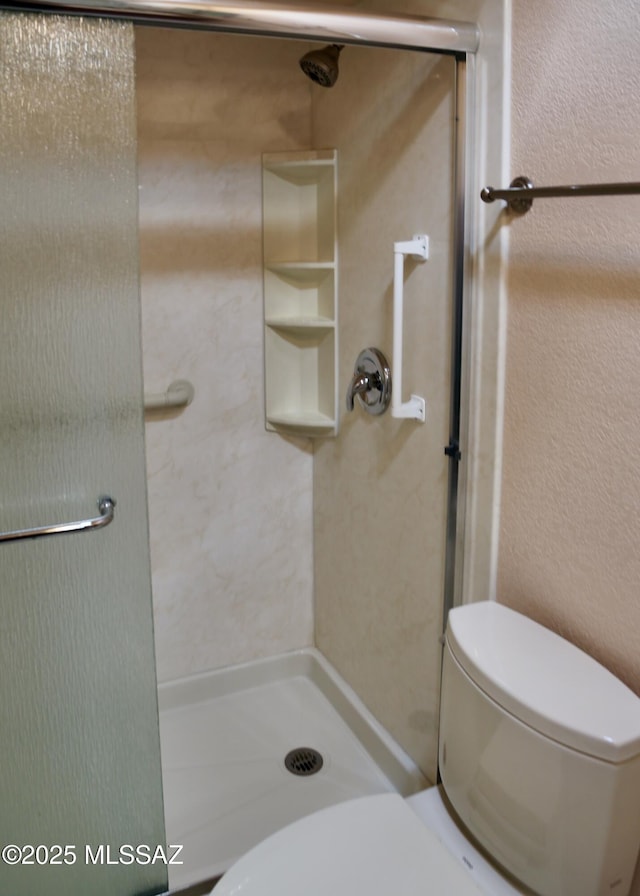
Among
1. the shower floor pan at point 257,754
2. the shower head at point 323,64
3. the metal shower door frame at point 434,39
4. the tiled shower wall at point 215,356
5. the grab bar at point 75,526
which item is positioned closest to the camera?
the metal shower door frame at point 434,39

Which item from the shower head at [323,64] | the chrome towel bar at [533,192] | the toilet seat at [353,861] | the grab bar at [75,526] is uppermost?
the shower head at [323,64]

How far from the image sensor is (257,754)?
2078 millimetres

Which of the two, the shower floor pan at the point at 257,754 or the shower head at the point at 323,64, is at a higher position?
the shower head at the point at 323,64

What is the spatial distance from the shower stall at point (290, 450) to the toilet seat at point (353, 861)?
512mm

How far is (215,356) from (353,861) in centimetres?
140

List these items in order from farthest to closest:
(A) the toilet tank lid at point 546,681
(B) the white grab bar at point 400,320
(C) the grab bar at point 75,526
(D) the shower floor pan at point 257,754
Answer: (D) the shower floor pan at point 257,754 < (B) the white grab bar at point 400,320 < (C) the grab bar at point 75,526 < (A) the toilet tank lid at point 546,681

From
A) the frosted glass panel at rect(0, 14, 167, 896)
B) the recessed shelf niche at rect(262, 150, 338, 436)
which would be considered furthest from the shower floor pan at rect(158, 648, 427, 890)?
the recessed shelf niche at rect(262, 150, 338, 436)

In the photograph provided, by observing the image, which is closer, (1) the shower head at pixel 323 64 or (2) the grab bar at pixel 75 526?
(2) the grab bar at pixel 75 526

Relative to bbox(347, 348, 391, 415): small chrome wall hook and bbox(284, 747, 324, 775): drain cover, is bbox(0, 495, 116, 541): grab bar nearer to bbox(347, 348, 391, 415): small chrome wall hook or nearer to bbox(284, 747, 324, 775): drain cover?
bbox(347, 348, 391, 415): small chrome wall hook

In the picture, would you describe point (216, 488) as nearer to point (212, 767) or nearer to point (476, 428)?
point (212, 767)

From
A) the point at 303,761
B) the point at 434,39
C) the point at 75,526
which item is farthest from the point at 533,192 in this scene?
the point at 303,761

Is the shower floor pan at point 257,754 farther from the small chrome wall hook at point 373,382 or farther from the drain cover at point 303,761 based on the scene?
the small chrome wall hook at point 373,382

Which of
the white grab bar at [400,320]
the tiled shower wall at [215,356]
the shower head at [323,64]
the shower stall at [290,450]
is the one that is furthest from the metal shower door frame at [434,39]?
the tiled shower wall at [215,356]

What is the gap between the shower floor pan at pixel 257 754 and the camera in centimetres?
181
